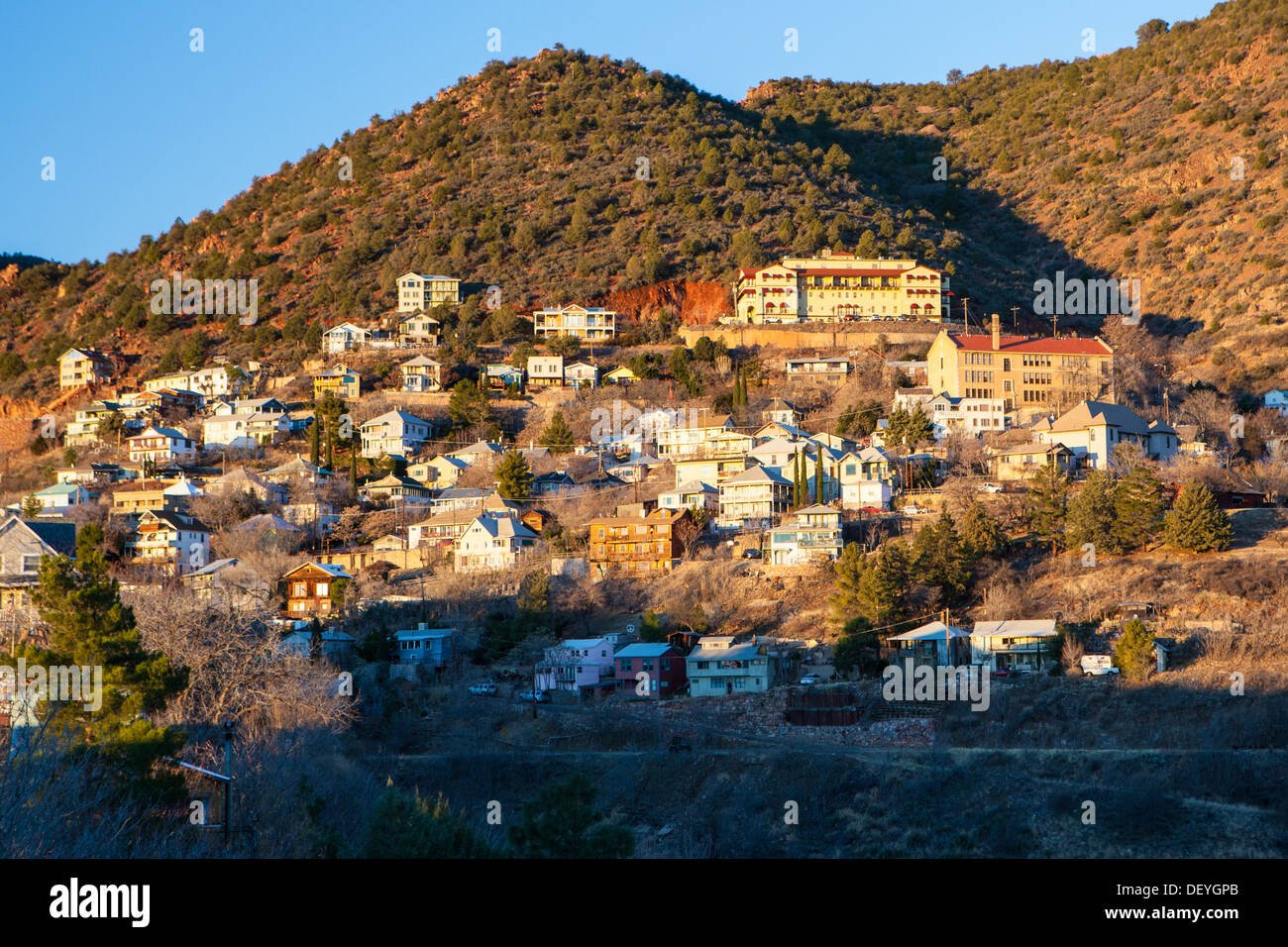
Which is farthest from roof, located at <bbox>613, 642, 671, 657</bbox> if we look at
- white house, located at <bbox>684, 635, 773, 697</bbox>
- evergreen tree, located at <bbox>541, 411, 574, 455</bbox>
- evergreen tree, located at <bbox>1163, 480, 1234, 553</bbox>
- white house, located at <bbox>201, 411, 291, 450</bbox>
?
white house, located at <bbox>201, 411, 291, 450</bbox>

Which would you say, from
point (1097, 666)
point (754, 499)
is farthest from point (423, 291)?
point (1097, 666)

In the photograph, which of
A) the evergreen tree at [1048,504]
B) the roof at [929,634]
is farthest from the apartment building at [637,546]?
the evergreen tree at [1048,504]

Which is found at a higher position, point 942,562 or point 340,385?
point 340,385

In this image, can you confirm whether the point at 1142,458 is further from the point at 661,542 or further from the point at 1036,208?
the point at 1036,208

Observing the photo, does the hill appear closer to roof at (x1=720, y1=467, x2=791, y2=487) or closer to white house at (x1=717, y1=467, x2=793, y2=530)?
roof at (x1=720, y1=467, x2=791, y2=487)

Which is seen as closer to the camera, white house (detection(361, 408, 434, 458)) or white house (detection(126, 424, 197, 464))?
white house (detection(361, 408, 434, 458))

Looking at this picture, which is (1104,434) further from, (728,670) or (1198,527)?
(728,670)
